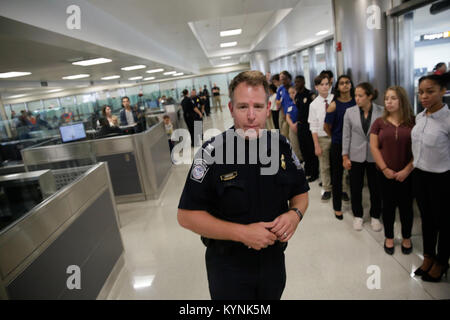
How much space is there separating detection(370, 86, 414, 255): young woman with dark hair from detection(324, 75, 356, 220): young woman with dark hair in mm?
631

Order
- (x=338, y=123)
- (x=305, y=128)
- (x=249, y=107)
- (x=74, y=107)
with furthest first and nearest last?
(x=74, y=107) < (x=305, y=128) < (x=338, y=123) < (x=249, y=107)

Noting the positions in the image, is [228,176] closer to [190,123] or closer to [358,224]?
[358,224]

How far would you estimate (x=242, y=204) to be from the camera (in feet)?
3.88

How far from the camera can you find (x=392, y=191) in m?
2.61

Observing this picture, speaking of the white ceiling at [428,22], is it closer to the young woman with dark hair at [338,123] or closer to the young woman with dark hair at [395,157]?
the young woman with dark hair at [338,123]

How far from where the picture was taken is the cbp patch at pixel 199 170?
3.85 feet

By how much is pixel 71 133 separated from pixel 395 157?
5.34 meters

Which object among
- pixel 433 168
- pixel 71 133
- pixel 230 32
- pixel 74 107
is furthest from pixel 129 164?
pixel 74 107

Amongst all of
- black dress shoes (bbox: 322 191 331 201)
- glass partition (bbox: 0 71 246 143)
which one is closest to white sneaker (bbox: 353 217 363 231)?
black dress shoes (bbox: 322 191 331 201)

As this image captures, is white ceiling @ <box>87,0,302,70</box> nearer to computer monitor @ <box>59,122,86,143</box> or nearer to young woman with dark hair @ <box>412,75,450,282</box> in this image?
computer monitor @ <box>59,122,86,143</box>

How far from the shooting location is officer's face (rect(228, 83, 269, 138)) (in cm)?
113
